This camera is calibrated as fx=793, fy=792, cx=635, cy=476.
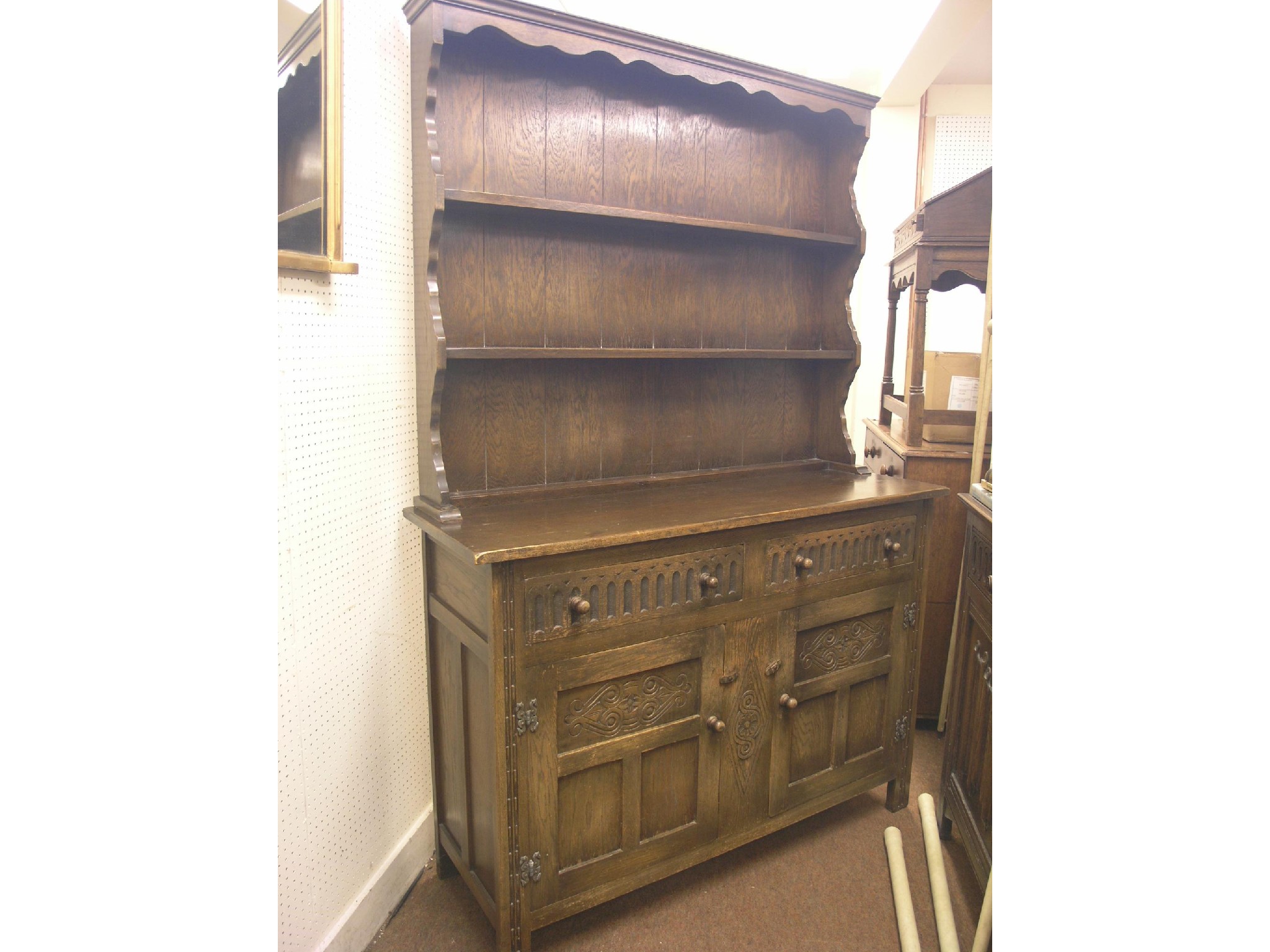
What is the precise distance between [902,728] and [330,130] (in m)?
2.14

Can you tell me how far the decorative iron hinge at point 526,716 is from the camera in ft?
5.33

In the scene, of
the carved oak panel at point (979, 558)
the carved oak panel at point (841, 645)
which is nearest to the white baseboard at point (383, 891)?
the carved oak panel at point (841, 645)

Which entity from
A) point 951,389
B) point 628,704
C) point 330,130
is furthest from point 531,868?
point 951,389

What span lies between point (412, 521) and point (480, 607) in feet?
1.06

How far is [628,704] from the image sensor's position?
179 cm

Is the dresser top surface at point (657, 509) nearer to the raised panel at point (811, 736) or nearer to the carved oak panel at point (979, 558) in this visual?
the carved oak panel at point (979, 558)

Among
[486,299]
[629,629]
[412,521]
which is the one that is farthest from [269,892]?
[486,299]

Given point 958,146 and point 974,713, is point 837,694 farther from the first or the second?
point 958,146

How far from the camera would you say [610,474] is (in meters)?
2.24

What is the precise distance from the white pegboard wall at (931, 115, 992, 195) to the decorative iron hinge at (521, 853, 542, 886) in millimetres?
3473

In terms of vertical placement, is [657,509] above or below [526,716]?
above

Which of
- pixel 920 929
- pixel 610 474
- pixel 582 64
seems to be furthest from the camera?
pixel 610 474

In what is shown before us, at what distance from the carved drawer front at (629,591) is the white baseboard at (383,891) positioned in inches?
29.9
